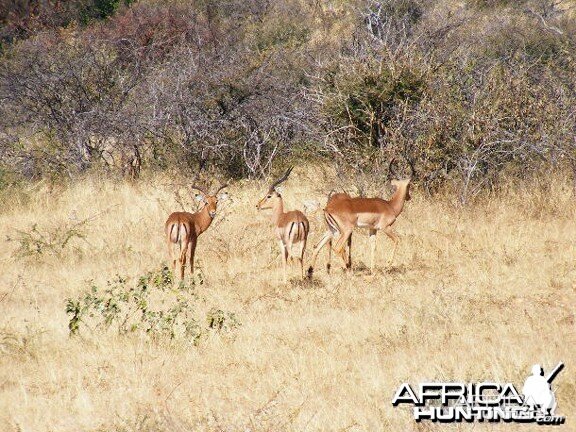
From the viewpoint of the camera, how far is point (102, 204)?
13023mm

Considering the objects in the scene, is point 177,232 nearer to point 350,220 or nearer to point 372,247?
point 350,220

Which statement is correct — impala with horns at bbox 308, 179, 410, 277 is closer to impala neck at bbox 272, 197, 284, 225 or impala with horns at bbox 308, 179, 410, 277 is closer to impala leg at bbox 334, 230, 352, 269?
impala leg at bbox 334, 230, 352, 269

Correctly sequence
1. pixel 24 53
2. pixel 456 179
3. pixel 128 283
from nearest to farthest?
pixel 128 283 → pixel 456 179 → pixel 24 53

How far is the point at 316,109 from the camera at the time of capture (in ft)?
44.0

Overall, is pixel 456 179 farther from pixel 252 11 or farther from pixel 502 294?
pixel 252 11

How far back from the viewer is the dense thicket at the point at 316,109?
39.2 feet

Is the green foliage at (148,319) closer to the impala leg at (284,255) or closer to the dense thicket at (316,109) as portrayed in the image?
the impala leg at (284,255)

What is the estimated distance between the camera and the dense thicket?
39.2 feet

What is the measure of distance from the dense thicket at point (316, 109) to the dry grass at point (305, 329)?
0.69 metres

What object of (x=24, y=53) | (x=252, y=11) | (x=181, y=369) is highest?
(x=252, y=11)

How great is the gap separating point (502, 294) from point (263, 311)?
81.9 inches

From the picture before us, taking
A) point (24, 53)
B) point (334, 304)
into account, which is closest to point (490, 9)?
point (24, 53)

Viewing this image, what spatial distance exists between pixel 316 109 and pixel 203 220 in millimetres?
3801

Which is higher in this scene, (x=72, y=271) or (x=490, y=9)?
(x=490, y=9)
